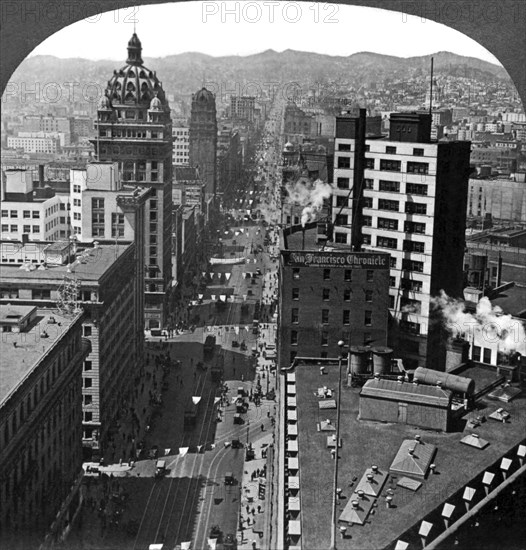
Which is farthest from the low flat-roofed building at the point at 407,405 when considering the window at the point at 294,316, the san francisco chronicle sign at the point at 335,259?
the window at the point at 294,316

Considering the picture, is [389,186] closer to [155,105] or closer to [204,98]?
[155,105]

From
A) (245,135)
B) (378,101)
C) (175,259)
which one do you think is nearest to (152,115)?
(175,259)

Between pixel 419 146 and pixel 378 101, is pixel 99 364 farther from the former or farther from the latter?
pixel 378 101

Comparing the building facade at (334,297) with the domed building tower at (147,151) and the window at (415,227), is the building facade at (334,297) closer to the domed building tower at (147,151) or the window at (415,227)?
the window at (415,227)

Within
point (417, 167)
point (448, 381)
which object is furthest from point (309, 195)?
point (448, 381)

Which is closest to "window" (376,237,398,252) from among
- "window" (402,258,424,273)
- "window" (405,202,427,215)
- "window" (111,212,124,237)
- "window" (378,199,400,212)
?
"window" (402,258,424,273)

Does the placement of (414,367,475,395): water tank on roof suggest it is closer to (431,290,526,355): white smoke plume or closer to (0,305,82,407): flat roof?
(431,290,526,355): white smoke plume
